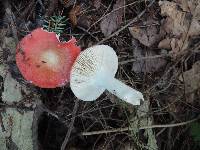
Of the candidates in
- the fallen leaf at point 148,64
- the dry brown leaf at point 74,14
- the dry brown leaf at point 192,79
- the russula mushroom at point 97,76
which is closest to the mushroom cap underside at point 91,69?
the russula mushroom at point 97,76

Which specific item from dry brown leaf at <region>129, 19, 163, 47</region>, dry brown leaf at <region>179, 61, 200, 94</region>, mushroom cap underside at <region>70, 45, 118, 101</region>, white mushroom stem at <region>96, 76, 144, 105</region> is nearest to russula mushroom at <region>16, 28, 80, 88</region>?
mushroom cap underside at <region>70, 45, 118, 101</region>

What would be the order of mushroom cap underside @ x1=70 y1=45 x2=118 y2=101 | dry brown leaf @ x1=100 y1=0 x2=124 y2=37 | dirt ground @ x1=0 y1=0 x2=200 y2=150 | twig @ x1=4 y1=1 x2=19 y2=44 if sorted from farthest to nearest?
dry brown leaf @ x1=100 y1=0 x2=124 y2=37
dirt ground @ x1=0 y1=0 x2=200 y2=150
twig @ x1=4 y1=1 x2=19 y2=44
mushroom cap underside @ x1=70 y1=45 x2=118 y2=101

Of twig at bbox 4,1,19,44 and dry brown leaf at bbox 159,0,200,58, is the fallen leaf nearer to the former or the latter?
dry brown leaf at bbox 159,0,200,58

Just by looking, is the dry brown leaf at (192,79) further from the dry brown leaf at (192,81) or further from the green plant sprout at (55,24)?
the green plant sprout at (55,24)

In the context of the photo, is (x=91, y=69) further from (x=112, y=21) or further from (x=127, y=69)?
(x=112, y=21)

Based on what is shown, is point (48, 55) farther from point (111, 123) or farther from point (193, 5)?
point (193, 5)

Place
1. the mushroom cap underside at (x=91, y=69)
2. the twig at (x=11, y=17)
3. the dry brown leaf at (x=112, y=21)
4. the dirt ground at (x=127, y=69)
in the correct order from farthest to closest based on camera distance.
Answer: the dry brown leaf at (x=112, y=21) < the dirt ground at (x=127, y=69) < the twig at (x=11, y=17) < the mushroom cap underside at (x=91, y=69)
